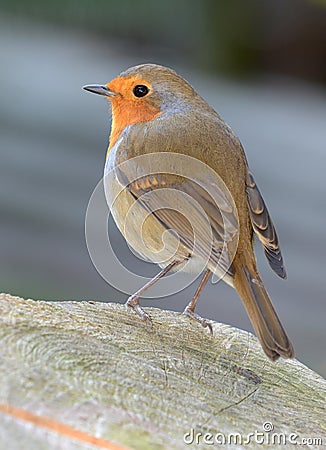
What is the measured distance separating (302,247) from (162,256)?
4.21 metres

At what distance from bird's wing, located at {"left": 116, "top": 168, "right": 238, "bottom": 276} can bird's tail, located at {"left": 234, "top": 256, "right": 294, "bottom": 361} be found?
0.05 m

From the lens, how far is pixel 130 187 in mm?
2699

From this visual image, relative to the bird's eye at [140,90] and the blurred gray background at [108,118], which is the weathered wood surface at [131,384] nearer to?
the bird's eye at [140,90]

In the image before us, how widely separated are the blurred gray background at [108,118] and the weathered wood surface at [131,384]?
12.7 feet

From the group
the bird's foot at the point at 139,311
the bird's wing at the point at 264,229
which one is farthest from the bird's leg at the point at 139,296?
the bird's wing at the point at 264,229

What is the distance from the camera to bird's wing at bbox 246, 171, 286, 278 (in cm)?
264

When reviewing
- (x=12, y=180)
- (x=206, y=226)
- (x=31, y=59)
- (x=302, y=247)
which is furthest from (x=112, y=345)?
(x=31, y=59)

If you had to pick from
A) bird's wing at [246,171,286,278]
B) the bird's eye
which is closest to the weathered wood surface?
bird's wing at [246,171,286,278]

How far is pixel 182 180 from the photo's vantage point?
8.58 ft

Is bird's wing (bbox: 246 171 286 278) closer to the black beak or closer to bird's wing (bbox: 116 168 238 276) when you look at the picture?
bird's wing (bbox: 116 168 238 276)

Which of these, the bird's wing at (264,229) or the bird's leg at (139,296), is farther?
the bird's wing at (264,229)

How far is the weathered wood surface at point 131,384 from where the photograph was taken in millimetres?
1209

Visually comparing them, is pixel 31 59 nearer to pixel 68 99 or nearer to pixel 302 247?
pixel 68 99

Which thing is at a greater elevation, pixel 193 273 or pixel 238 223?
pixel 238 223
